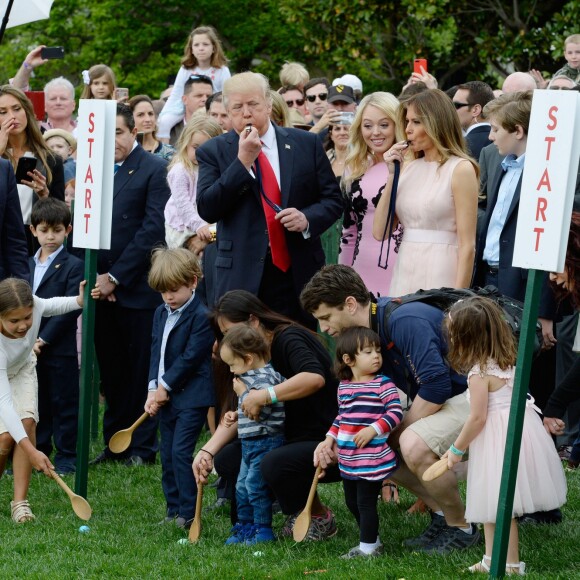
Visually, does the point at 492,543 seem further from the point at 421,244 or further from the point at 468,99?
the point at 468,99

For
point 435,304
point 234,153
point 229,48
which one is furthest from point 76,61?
point 435,304

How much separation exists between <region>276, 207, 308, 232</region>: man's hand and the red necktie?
0.31 feet

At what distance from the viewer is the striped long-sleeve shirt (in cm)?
611

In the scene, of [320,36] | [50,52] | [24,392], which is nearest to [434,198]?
[24,392]

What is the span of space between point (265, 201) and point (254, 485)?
174cm

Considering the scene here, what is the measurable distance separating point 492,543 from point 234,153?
299 cm

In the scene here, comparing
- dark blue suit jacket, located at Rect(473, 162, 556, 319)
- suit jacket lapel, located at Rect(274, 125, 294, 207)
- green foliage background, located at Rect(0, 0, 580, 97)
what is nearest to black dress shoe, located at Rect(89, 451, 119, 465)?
suit jacket lapel, located at Rect(274, 125, 294, 207)

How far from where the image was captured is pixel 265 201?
7.33m

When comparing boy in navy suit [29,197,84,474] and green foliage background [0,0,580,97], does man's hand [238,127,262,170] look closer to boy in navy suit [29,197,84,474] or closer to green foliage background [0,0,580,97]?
boy in navy suit [29,197,84,474]

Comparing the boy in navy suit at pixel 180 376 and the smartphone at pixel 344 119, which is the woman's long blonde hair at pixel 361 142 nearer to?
the boy in navy suit at pixel 180 376

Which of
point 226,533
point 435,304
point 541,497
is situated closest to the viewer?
point 541,497

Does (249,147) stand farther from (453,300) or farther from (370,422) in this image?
(370,422)

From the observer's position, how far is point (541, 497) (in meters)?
5.70

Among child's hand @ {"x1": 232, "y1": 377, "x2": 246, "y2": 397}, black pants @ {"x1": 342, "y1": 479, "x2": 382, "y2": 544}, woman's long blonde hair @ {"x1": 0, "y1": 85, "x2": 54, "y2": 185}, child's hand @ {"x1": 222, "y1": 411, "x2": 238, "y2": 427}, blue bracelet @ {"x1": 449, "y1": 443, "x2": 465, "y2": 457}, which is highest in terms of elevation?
woman's long blonde hair @ {"x1": 0, "y1": 85, "x2": 54, "y2": 185}
